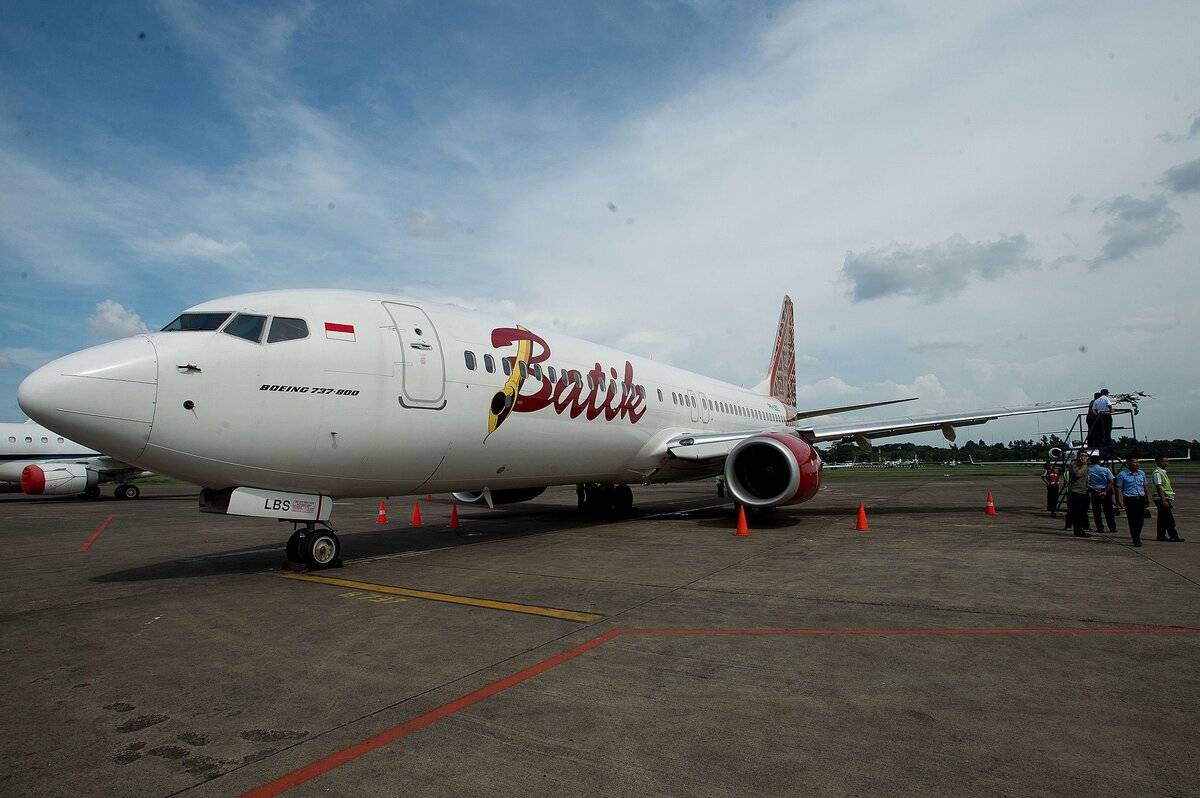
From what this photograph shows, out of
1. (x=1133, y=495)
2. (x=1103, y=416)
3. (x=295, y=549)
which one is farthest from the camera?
(x=1103, y=416)

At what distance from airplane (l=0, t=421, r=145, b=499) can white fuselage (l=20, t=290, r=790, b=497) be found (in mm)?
18599

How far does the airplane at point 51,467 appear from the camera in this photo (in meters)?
23.2

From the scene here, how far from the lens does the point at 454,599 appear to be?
641cm

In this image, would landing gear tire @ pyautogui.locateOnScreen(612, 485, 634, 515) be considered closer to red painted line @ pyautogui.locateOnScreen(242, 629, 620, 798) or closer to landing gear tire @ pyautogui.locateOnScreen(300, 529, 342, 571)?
landing gear tire @ pyautogui.locateOnScreen(300, 529, 342, 571)

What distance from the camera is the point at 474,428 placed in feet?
29.9

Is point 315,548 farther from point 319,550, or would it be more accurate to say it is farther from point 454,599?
point 454,599

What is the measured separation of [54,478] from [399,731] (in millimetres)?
27053

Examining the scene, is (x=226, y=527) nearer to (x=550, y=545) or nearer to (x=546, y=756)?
(x=550, y=545)

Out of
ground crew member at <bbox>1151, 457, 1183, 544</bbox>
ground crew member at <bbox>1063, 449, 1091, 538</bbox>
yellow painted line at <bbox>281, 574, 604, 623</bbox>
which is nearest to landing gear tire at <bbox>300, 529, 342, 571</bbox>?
yellow painted line at <bbox>281, 574, 604, 623</bbox>

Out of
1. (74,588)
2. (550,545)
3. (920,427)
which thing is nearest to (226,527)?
(74,588)

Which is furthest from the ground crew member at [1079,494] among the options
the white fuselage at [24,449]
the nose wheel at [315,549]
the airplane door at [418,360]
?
the white fuselage at [24,449]

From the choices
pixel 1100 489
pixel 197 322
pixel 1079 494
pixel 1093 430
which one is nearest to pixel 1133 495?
pixel 1079 494

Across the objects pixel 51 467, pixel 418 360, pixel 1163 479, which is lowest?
pixel 1163 479

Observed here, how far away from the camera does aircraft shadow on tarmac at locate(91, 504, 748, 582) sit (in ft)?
27.7
